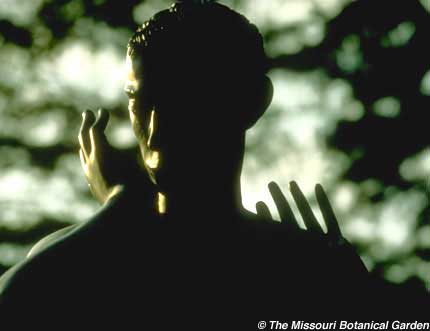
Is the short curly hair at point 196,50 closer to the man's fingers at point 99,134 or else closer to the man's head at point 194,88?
the man's head at point 194,88

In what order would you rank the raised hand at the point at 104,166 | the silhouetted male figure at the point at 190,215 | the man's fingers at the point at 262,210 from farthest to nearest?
the man's fingers at the point at 262,210 → the raised hand at the point at 104,166 → the silhouetted male figure at the point at 190,215

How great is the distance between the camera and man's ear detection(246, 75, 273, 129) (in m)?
2.09

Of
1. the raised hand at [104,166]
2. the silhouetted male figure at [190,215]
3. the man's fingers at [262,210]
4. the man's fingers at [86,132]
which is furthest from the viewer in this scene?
the man's fingers at [262,210]

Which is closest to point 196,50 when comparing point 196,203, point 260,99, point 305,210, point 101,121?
point 260,99

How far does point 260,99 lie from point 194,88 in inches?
9.5

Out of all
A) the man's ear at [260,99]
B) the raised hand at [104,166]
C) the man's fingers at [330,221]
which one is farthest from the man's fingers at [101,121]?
the man's fingers at [330,221]

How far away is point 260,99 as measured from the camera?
6.88ft

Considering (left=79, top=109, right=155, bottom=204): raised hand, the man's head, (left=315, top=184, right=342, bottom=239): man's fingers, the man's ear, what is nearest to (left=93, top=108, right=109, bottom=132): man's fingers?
(left=79, top=109, right=155, bottom=204): raised hand

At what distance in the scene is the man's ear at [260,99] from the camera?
6.84 ft

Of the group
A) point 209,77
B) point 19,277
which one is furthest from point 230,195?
point 19,277

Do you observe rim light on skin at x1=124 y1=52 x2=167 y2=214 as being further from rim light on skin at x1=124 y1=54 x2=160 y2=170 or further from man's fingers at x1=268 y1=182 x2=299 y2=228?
man's fingers at x1=268 y1=182 x2=299 y2=228

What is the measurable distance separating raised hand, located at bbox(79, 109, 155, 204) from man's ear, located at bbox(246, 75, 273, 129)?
425mm

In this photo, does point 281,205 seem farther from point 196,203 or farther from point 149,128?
point 149,128

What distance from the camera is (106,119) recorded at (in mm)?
1922
